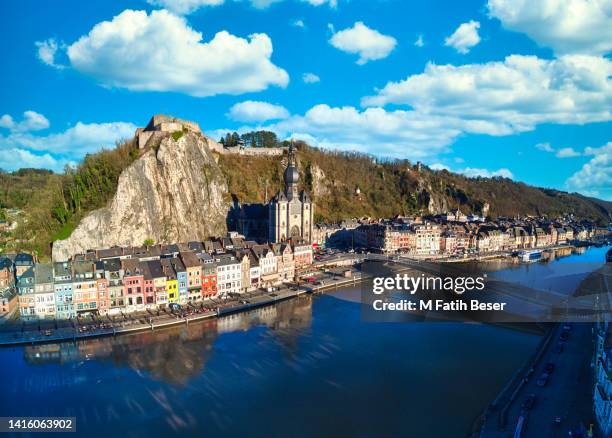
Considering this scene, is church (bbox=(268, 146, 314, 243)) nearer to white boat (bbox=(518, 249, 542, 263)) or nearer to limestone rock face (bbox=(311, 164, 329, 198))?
limestone rock face (bbox=(311, 164, 329, 198))

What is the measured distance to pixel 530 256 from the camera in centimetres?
6731

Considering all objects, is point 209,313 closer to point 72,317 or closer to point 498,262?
point 72,317

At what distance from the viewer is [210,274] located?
36.7 metres

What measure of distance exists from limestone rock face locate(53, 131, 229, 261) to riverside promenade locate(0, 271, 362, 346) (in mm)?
14038

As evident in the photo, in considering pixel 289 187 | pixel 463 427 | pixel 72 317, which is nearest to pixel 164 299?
pixel 72 317

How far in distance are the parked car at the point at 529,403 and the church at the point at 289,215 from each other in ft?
121

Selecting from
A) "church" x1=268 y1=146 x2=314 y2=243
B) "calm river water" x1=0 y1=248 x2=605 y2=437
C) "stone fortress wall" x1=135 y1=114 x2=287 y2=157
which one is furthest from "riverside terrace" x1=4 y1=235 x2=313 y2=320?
"stone fortress wall" x1=135 y1=114 x2=287 y2=157

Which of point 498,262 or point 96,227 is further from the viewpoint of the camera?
point 498,262

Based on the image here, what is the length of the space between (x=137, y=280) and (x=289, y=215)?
1053 inches

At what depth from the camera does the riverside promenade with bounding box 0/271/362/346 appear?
27.6m

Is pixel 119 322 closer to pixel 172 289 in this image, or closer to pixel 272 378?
pixel 172 289

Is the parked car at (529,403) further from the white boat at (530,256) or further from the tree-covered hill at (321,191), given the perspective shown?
the white boat at (530,256)

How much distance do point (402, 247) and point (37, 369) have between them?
49.6 meters

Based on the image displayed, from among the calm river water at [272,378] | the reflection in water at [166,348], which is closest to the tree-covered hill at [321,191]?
the reflection in water at [166,348]
